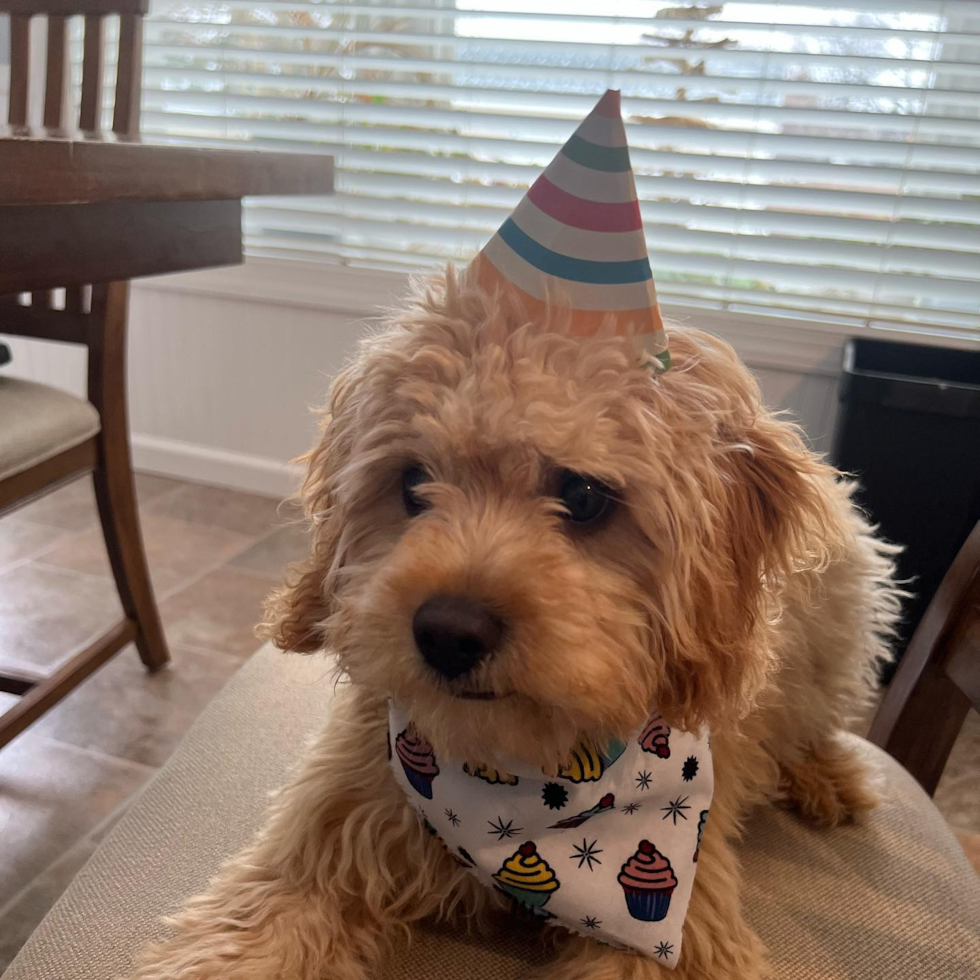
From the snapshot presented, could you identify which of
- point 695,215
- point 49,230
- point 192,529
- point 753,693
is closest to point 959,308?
point 695,215

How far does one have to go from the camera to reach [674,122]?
227 cm

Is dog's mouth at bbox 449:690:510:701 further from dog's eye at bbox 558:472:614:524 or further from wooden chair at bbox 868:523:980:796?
wooden chair at bbox 868:523:980:796

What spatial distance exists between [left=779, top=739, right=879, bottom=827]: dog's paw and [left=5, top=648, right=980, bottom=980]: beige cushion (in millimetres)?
19

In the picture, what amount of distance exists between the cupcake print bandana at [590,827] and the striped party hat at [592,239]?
0.38 meters

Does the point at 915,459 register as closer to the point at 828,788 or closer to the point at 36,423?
the point at 828,788

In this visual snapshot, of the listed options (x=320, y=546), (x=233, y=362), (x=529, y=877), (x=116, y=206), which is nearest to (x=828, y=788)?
(x=529, y=877)

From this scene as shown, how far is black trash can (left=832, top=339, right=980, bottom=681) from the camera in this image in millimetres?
1919

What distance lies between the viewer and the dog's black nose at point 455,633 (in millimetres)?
683

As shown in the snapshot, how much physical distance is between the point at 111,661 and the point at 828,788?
1715 mm

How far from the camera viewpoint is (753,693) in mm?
837

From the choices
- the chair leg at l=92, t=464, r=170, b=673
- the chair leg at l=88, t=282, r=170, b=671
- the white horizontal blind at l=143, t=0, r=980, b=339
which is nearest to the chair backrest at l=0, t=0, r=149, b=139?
the chair leg at l=88, t=282, r=170, b=671

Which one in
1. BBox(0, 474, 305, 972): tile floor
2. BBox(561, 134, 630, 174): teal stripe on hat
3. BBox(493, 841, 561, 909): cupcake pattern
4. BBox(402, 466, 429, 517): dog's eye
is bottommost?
BBox(0, 474, 305, 972): tile floor

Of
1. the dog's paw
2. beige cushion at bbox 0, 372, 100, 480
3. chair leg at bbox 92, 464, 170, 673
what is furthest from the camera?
chair leg at bbox 92, 464, 170, 673

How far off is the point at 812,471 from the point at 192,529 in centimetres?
228
